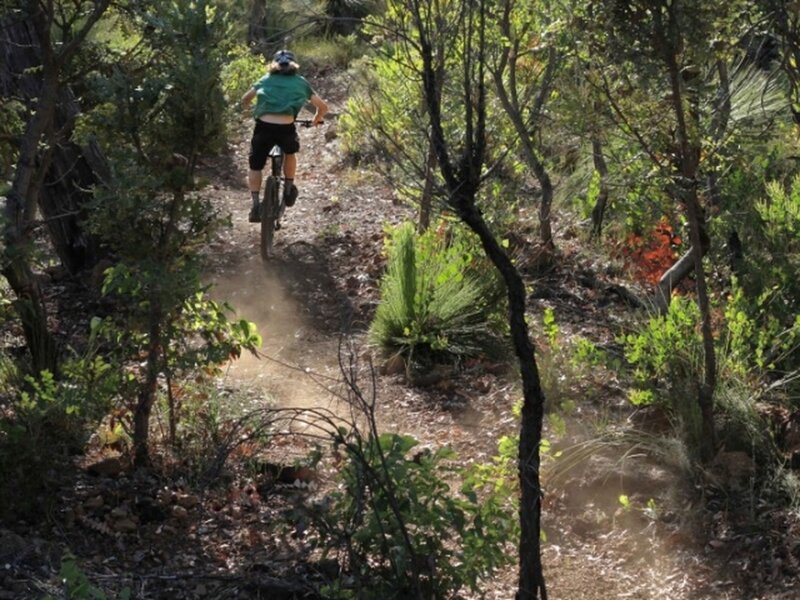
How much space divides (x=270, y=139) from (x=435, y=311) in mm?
3232

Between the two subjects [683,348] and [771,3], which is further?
[683,348]

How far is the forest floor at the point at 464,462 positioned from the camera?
17.0ft

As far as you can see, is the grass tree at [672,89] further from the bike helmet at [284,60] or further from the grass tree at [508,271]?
the bike helmet at [284,60]

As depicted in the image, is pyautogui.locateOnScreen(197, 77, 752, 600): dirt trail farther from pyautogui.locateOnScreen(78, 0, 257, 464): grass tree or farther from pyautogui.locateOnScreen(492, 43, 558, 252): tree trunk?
pyautogui.locateOnScreen(492, 43, 558, 252): tree trunk

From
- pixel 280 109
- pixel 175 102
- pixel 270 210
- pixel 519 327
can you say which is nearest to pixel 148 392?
pixel 175 102

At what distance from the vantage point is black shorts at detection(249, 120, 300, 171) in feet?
35.1

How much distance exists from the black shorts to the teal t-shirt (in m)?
0.16

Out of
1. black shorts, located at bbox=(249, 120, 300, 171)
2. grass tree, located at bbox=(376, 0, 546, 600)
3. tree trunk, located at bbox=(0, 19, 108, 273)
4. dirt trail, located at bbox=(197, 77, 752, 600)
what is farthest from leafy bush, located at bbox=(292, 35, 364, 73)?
grass tree, located at bbox=(376, 0, 546, 600)

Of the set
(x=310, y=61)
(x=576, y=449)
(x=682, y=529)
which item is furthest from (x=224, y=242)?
(x=310, y=61)

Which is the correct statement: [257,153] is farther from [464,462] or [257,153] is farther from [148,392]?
[148,392]

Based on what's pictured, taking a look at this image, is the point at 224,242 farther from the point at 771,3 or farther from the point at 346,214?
the point at 771,3

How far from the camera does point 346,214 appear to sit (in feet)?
39.5

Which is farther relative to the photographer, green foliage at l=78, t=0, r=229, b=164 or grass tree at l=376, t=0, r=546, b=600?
green foliage at l=78, t=0, r=229, b=164

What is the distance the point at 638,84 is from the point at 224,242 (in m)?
6.28
